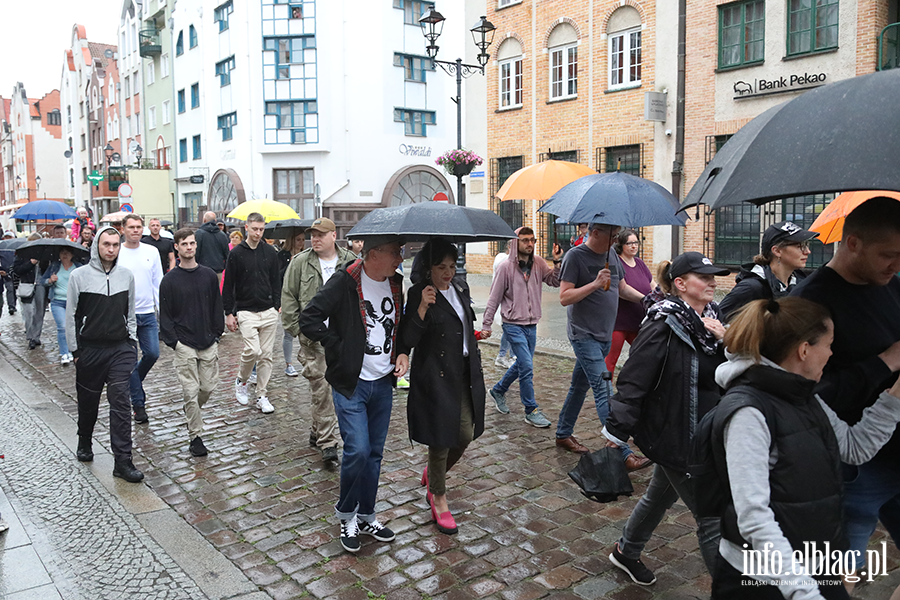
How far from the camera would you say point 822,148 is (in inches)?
87.4

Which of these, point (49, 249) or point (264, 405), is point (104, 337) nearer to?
point (264, 405)

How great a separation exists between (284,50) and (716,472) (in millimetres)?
36020

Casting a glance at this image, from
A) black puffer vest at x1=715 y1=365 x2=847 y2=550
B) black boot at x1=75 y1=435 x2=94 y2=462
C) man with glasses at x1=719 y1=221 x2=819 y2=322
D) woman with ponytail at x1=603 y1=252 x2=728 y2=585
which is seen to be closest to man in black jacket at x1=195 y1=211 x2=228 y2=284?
black boot at x1=75 y1=435 x2=94 y2=462

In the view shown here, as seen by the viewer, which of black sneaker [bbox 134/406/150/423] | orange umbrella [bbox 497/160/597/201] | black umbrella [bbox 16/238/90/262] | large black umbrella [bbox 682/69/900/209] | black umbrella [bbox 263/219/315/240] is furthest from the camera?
black umbrella [bbox 263/219/315/240]

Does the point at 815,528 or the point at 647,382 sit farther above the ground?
the point at 647,382

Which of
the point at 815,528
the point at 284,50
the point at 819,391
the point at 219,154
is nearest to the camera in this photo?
the point at 815,528

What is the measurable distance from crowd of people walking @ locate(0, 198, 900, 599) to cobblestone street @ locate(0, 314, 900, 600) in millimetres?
182

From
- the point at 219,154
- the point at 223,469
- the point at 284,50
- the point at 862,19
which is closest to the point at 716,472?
the point at 223,469

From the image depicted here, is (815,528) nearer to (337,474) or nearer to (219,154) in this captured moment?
(337,474)

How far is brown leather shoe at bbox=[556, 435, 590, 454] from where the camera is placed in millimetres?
6078

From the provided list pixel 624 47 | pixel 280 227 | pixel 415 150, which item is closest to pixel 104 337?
pixel 280 227

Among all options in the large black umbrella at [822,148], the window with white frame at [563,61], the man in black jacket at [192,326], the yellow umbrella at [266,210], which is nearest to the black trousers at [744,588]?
the large black umbrella at [822,148]

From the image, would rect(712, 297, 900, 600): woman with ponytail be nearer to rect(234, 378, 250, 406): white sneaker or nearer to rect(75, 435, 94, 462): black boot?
rect(75, 435, 94, 462): black boot

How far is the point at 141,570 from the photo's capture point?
4.20 m
